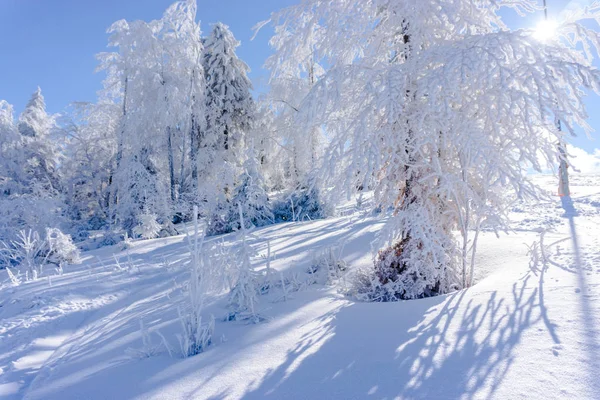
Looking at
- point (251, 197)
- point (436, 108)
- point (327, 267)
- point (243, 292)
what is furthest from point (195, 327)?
point (251, 197)

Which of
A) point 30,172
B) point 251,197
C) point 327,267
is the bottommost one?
point 327,267

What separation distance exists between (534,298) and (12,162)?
25652 millimetres

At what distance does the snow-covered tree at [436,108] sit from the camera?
3.64 m

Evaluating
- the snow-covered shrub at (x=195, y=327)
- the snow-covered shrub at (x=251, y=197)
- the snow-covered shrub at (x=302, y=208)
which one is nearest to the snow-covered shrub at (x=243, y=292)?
the snow-covered shrub at (x=195, y=327)

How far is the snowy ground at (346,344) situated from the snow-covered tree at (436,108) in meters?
0.84

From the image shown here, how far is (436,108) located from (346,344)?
2635 mm

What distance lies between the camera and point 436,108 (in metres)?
3.90

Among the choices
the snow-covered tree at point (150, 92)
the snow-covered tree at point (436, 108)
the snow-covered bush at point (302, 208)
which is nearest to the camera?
the snow-covered tree at point (436, 108)

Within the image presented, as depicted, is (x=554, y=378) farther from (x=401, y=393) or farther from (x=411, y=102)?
(x=411, y=102)

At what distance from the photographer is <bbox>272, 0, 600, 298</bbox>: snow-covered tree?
3.64m

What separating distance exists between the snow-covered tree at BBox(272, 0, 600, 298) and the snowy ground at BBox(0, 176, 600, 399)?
841mm

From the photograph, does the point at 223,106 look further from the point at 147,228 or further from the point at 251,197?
the point at 147,228

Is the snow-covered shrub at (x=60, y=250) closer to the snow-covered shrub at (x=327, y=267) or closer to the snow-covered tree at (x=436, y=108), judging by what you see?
the snow-covered shrub at (x=327, y=267)

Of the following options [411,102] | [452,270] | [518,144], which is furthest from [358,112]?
[452,270]
